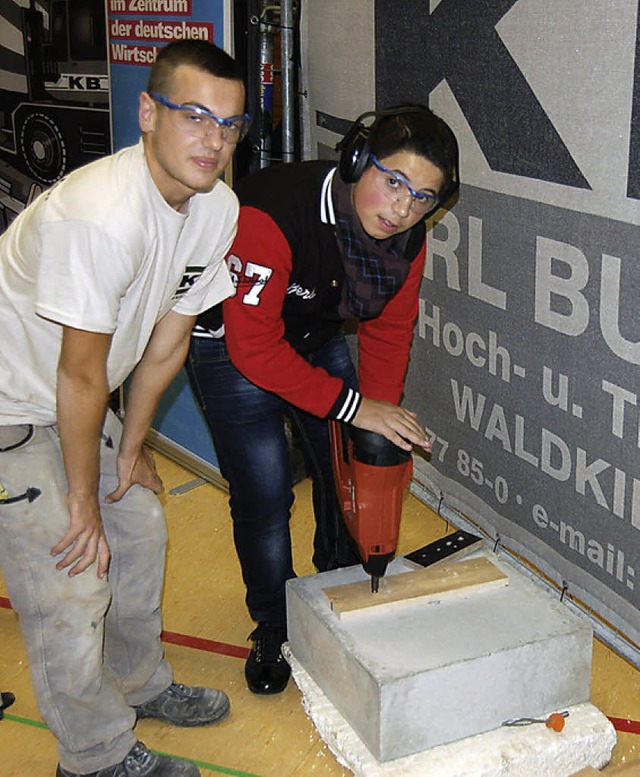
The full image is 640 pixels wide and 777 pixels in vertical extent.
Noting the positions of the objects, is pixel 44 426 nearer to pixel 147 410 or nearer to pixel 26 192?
pixel 147 410

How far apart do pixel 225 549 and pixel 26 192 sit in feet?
7.43

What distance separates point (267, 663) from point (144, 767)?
0.56 metres

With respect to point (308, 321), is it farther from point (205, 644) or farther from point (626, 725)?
point (626, 725)

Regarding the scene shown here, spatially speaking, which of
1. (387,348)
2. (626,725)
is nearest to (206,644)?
(387,348)

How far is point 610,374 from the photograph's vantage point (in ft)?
8.63

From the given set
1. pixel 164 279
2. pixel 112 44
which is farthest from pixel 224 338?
pixel 112 44

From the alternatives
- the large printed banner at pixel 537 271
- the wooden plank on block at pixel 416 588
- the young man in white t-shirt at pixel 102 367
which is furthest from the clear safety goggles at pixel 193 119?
the wooden plank on block at pixel 416 588

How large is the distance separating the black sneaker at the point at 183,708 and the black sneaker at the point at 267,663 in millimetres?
162

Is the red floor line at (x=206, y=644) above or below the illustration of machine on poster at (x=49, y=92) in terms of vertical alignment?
below

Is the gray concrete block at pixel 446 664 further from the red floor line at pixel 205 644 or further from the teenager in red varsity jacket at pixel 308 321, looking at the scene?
the red floor line at pixel 205 644

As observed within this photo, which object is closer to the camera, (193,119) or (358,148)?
(193,119)

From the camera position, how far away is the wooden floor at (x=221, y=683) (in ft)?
8.29

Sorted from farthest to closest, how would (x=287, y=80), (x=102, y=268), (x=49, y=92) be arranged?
(x=49, y=92) → (x=287, y=80) → (x=102, y=268)

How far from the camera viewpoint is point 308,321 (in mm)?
2611
